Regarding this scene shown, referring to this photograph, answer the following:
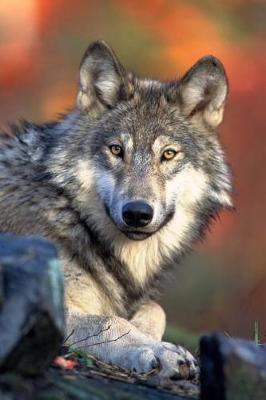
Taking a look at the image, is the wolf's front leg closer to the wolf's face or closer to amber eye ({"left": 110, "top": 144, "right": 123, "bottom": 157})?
the wolf's face

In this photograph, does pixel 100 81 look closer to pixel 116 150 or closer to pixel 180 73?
pixel 116 150

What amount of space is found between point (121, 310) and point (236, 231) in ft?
22.4

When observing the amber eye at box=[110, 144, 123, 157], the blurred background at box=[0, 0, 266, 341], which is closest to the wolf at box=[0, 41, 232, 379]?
the amber eye at box=[110, 144, 123, 157]

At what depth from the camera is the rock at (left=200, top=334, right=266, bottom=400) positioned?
10.4ft

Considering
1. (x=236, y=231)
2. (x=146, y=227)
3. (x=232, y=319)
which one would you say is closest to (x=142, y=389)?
(x=146, y=227)

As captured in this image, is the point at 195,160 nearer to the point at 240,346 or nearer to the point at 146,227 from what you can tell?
the point at 146,227

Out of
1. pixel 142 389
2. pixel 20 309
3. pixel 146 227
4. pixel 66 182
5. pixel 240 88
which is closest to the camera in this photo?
pixel 20 309

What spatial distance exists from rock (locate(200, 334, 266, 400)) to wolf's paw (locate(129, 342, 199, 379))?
89 cm

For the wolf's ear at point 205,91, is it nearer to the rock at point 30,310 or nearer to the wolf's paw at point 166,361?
the wolf's paw at point 166,361

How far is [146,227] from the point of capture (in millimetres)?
5113

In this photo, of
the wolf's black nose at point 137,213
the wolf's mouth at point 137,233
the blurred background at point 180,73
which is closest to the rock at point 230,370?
the wolf's black nose at point 137,213

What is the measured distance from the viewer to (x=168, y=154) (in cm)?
545

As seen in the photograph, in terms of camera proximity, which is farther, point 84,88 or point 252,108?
point 252,108

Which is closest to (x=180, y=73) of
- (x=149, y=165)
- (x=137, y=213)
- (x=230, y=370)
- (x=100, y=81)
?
(x=100, y=81)
